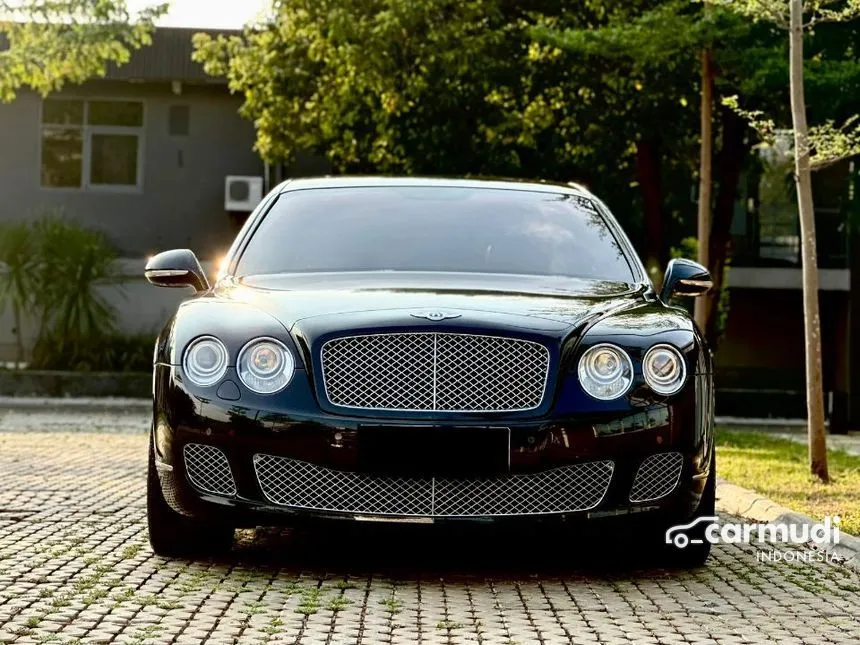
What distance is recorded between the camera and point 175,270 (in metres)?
7.01

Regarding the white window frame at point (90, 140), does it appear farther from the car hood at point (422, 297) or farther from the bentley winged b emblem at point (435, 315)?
Answer: the bentley winged b emblem at point (435, 315)

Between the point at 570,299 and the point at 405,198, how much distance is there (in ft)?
4.61

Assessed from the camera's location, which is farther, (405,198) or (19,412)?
(19,412)

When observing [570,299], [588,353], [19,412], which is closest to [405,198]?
[570,299]

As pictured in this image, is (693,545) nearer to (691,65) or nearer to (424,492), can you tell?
(424,492)

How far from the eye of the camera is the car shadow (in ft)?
19.7

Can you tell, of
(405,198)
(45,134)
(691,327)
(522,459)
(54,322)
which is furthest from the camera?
(45,134)

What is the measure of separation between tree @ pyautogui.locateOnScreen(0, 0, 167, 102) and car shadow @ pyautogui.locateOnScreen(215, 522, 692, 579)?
48.2ft

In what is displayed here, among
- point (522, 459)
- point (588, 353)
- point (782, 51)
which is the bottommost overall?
point (522, 459)

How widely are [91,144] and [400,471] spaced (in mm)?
23210

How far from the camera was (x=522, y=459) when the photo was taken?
586 centimetres

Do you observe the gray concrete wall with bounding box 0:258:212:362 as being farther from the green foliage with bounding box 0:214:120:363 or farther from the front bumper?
the front bumper

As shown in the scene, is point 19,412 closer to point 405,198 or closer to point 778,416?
point 778,416

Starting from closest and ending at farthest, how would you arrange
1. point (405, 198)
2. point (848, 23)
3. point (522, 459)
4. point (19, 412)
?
point (522, 459), point (405, 198), point (848, 23), point (19, 412)
